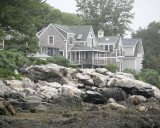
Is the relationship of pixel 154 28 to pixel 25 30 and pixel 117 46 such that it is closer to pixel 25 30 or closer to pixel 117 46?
pixel 117 46

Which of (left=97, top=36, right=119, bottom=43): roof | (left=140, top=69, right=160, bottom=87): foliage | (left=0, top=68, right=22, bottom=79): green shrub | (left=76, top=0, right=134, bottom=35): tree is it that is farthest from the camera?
(left=76, top=0, right=134, bottom=35): tree

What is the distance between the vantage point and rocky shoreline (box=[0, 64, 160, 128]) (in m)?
18.0

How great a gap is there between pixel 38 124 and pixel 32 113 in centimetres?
396

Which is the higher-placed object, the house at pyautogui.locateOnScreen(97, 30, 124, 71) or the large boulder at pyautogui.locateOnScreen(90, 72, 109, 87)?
the house at pyautogui.locateOnScreen(97, 30, 124, 71)

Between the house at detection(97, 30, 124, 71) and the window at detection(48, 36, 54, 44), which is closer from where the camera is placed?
the window at detection(48, 36, 54, 44)

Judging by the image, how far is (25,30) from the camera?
25312mm

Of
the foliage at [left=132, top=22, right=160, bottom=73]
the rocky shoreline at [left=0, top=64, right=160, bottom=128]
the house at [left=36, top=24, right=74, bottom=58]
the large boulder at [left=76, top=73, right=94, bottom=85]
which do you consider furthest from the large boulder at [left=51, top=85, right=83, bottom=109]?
the foliage at [left=132, top=22, right=160, bottom=73]

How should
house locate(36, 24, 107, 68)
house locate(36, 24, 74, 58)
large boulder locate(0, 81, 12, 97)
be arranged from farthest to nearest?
house locate(36, 24, 74, 58), house locate(36, 24, 107, 68), large boulder locate(0, 81, 12, 97)

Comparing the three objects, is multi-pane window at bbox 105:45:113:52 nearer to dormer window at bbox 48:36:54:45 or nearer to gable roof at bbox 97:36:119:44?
gable roof at bbox 97:36:119:44

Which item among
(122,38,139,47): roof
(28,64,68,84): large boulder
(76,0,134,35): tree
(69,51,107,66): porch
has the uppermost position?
(76,0,134,35): tree

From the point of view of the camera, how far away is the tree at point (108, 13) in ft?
256

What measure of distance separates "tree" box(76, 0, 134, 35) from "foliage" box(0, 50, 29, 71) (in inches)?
1744

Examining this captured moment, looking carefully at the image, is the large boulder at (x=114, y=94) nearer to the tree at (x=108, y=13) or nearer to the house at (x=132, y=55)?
the house at (x=132, y=55)

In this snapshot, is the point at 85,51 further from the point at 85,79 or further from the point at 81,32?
the point at 85,79
